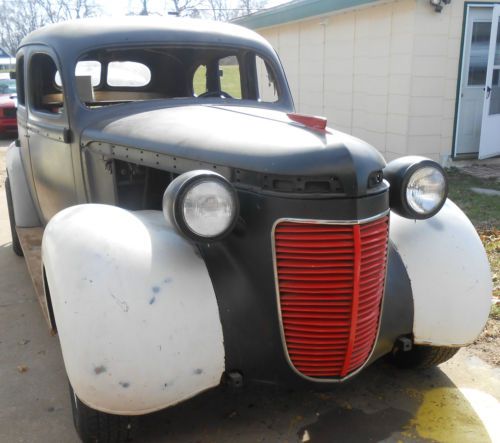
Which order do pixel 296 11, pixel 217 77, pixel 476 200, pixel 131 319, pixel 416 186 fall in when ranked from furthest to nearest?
pixel 296 11 → pixel 476 200 → pixel 217 77 → pixel 416 186 → pixel 131 319

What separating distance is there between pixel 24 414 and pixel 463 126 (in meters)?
7.40

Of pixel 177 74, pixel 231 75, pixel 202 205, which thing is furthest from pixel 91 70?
pixel 202 205

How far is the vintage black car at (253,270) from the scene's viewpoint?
77.1 inches

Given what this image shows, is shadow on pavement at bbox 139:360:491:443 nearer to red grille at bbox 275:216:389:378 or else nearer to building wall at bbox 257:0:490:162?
red grille at bbox 275:216:389:378

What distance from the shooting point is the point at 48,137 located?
3572 millimetres

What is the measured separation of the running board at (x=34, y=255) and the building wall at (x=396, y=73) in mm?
5367

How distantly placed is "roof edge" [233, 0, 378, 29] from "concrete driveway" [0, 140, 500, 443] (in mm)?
6479

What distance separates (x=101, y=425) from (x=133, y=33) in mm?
2219

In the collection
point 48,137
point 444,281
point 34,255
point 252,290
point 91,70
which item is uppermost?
point 91,70

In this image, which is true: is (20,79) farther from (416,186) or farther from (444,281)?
(444,281)

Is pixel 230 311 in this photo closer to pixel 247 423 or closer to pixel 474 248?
pixel 247 423

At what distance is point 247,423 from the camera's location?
8.05ft

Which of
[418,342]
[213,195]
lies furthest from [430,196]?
[213,195]

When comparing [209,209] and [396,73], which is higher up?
[209,209]
